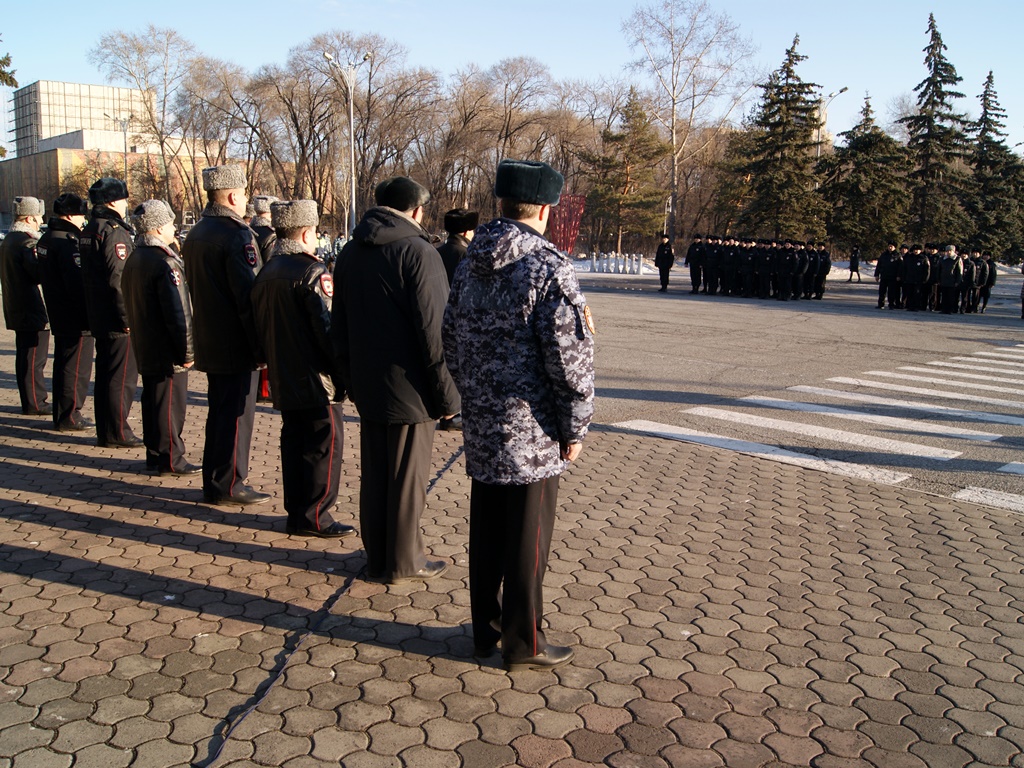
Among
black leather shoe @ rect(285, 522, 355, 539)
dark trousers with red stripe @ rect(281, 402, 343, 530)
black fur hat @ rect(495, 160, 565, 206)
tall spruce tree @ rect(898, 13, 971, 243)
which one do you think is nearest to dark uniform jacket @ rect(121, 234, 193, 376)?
dark trousers with red stripe @ rect(281, 402, 343, 530)

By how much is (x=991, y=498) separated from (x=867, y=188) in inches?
1621

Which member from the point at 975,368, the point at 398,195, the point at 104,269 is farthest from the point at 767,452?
the point at 975,368

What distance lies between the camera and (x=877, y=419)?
989 centimetres

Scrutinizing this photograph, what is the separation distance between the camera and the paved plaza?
10.9 ft

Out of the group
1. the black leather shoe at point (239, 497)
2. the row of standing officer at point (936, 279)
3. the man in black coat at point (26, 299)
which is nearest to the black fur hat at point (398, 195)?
the black leather shoe at point (239, 497)

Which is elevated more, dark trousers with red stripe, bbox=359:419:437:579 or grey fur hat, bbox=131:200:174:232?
grey fur hat, bbox=131:200:174:232

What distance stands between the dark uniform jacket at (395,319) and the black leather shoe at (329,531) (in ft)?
3.94

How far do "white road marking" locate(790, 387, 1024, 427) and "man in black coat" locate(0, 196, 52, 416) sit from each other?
8.92 meters

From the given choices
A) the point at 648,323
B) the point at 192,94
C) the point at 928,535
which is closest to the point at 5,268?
the point at 928,535

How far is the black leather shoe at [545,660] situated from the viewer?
3811 mm

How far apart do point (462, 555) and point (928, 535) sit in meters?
3.23

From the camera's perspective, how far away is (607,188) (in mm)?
54219

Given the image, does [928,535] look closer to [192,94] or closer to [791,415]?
[791,415]

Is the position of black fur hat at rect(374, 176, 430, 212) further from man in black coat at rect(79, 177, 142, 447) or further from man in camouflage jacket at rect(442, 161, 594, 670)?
man in black coat at rect(79, 177, 142, 447)
